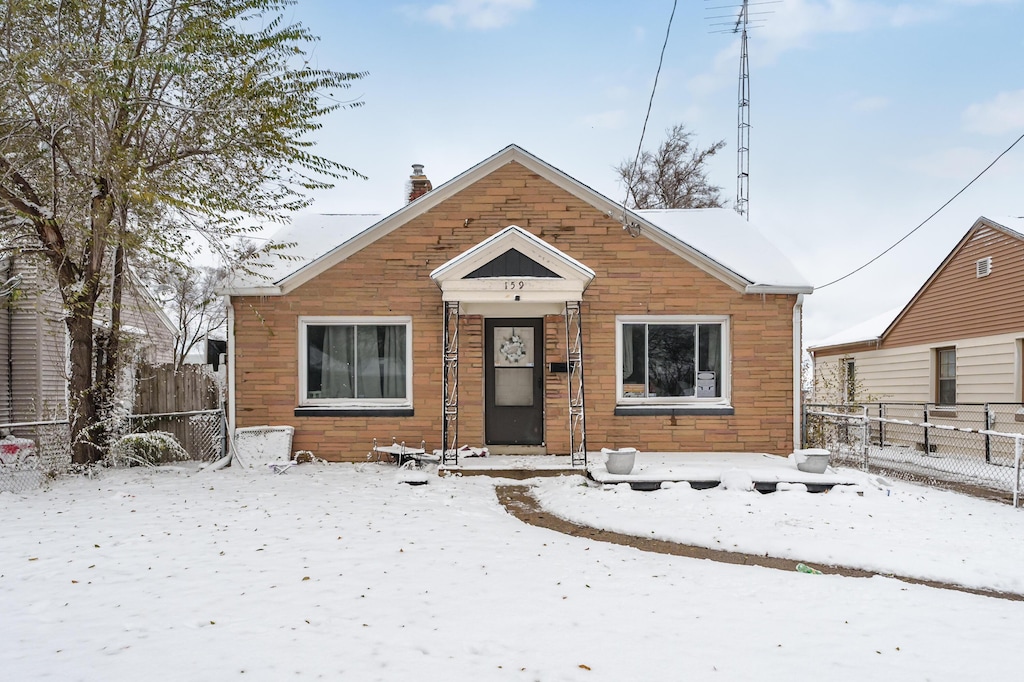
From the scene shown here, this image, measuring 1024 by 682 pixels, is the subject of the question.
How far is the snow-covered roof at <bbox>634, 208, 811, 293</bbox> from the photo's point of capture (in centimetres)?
1027

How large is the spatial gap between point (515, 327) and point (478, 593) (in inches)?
249

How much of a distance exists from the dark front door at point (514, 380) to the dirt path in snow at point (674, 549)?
2.83m

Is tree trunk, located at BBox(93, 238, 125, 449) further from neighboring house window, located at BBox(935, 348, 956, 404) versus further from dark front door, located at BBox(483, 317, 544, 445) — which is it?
neighboring house window, located at BBox(935, 348, 956, 404)

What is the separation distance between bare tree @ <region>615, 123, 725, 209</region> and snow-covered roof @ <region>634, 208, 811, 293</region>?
1268 centimetres

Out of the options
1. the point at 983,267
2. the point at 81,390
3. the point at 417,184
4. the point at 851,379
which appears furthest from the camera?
the point at 851,379

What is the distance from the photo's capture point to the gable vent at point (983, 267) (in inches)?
540

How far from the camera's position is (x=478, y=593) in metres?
4.41

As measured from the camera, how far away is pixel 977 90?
41.2 feet

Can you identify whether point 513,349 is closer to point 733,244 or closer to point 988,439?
point 733,244

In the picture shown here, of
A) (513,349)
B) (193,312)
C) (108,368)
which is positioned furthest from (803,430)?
(193,312)

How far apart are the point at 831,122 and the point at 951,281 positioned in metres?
4.74

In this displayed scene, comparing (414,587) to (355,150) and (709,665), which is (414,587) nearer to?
(709,665)

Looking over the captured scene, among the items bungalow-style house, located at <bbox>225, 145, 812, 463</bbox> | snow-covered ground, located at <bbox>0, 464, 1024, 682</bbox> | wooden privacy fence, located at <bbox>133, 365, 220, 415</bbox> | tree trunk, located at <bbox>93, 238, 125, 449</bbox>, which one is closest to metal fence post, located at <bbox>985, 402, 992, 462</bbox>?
bungalow-style house, located at <bbox>225, 145, 812, 463</bbox>

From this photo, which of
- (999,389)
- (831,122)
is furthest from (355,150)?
(999,389)
